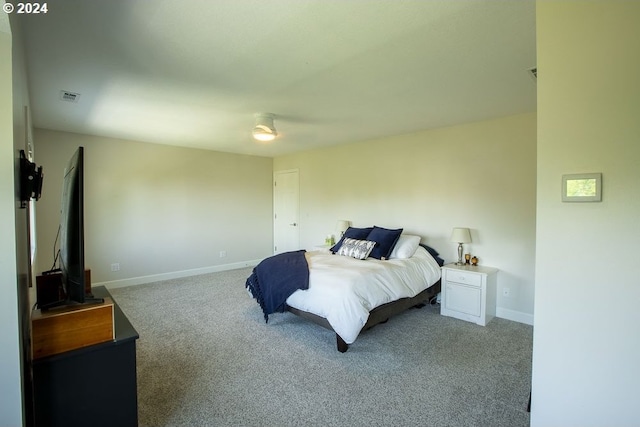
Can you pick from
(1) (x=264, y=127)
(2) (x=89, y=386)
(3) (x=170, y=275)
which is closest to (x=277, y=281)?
(1) (x=264, y=127)

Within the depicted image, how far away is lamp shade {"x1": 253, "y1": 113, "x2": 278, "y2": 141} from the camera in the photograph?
3.31 metres

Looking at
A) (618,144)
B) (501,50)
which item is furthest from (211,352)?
(501,50)

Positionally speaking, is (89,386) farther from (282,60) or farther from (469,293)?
(469,293)

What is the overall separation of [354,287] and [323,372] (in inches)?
30.2

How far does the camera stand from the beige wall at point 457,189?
345 centimetres

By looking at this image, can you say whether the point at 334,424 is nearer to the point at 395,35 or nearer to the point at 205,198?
the point at 395,35

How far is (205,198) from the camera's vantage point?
567cm

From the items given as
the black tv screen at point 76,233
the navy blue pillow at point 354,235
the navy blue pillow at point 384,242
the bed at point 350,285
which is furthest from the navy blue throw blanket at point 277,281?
the black tv screen at point 76,233

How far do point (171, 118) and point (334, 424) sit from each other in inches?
137

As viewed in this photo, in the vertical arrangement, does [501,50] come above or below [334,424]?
above

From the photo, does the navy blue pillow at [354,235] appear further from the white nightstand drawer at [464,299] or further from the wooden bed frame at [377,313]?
the white nightstand drawer at [464,299]

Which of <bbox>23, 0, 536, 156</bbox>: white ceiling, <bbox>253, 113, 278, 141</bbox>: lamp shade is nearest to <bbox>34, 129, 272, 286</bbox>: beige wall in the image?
<bbox>23, 0, 536, 156</bbox>: white ceiling

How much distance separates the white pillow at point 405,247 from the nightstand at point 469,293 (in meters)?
0.44

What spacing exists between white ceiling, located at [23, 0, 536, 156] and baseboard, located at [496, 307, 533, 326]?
227 cm
